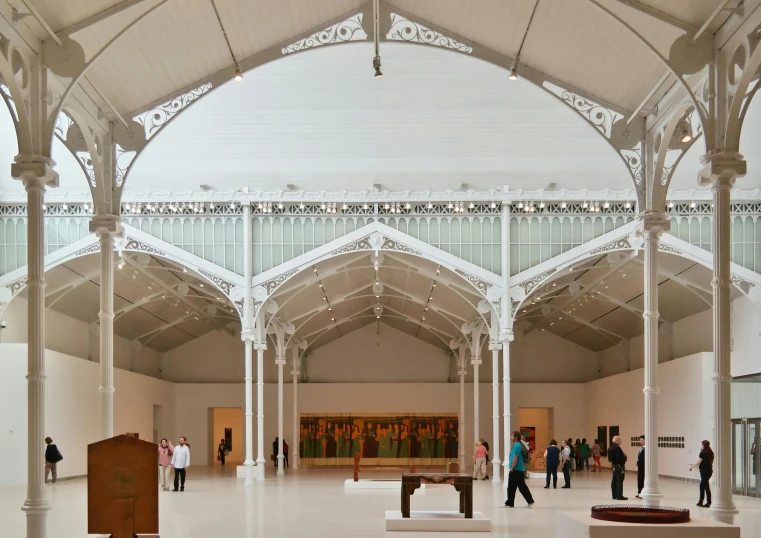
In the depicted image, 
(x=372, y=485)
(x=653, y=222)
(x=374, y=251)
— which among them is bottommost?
(x=372, y=485)

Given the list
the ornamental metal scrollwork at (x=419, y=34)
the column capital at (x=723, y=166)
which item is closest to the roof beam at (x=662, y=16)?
the column capital at (x=723, y=166)

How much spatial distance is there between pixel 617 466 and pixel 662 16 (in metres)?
10.6

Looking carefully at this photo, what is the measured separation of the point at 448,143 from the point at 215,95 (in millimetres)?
5665

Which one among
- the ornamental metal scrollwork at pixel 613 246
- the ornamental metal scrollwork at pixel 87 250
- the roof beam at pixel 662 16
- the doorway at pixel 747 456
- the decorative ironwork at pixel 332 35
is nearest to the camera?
the roof beam at pixel 662 16

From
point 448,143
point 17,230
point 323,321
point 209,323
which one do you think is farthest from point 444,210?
point 209,323

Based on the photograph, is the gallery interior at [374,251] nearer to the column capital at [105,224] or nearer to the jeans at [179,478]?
the column capital at [105,224]

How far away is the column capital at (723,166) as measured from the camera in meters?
9.48

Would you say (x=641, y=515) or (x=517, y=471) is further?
(x=517, y=471)

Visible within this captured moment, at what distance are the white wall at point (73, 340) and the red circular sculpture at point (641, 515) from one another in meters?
19.2

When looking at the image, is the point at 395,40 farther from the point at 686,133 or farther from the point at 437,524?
the point at 437,524

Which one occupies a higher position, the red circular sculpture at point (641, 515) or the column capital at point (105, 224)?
the column capital at point (105, 224)

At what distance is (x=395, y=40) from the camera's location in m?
13.0

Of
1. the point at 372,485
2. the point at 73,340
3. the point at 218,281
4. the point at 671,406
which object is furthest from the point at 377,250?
the point at 73,340

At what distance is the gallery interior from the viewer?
984cm
